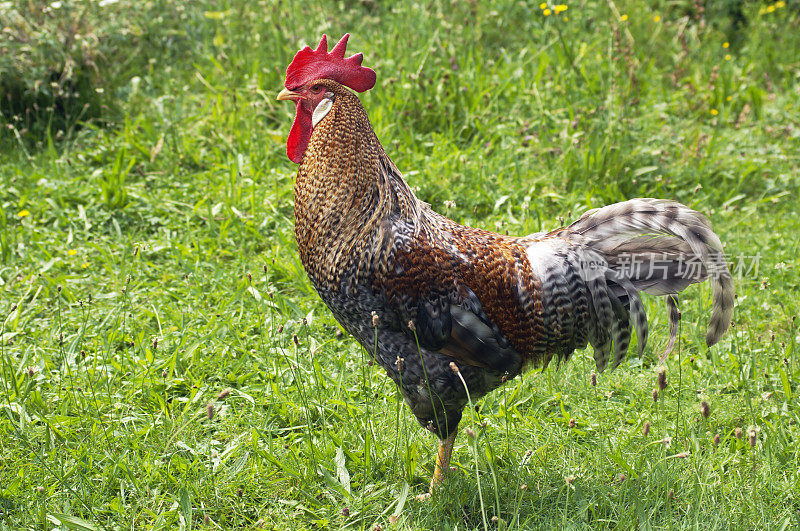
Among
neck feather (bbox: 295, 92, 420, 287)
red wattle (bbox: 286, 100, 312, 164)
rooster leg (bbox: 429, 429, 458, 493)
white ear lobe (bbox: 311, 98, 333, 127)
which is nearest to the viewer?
neck feather (bbox: 295, 92, 420, 287)

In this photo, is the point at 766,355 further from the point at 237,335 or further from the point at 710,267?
the point at 237,335

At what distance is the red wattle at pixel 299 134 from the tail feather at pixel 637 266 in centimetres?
126

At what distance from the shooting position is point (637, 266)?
3109mm

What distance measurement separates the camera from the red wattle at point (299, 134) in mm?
3102

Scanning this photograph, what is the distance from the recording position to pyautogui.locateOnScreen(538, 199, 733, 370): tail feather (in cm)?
300

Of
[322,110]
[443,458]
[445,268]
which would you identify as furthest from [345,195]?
[443,458]

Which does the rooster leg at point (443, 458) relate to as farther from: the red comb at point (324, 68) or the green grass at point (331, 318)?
the red comb at point (324, 68)

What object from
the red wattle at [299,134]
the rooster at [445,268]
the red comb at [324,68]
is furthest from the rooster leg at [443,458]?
the red comb at [324,68]

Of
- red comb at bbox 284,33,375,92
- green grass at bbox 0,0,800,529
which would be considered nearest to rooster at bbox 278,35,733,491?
red comb at bbox 284,33,375,92

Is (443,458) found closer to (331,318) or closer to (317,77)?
(331,318)

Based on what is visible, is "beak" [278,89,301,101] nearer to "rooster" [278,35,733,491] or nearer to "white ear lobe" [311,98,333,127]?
"rooster" [278,35,733,491]

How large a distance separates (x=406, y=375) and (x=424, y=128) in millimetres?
3454

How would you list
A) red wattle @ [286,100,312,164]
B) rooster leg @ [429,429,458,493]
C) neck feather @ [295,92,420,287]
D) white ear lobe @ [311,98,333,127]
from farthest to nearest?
rooster leg @ [429,429,458,493] → red wattle @ [286,100,312,164] → white ear lobe @ [311,98,333,127] → neck feather @ [295,92,420,287]

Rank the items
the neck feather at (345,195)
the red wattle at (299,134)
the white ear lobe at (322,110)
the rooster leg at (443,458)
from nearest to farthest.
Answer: the neck feather at (345,195) → the white ear lobe at (322,110) → the red wattle at (299,134) → the rooster leg at (443,458)
